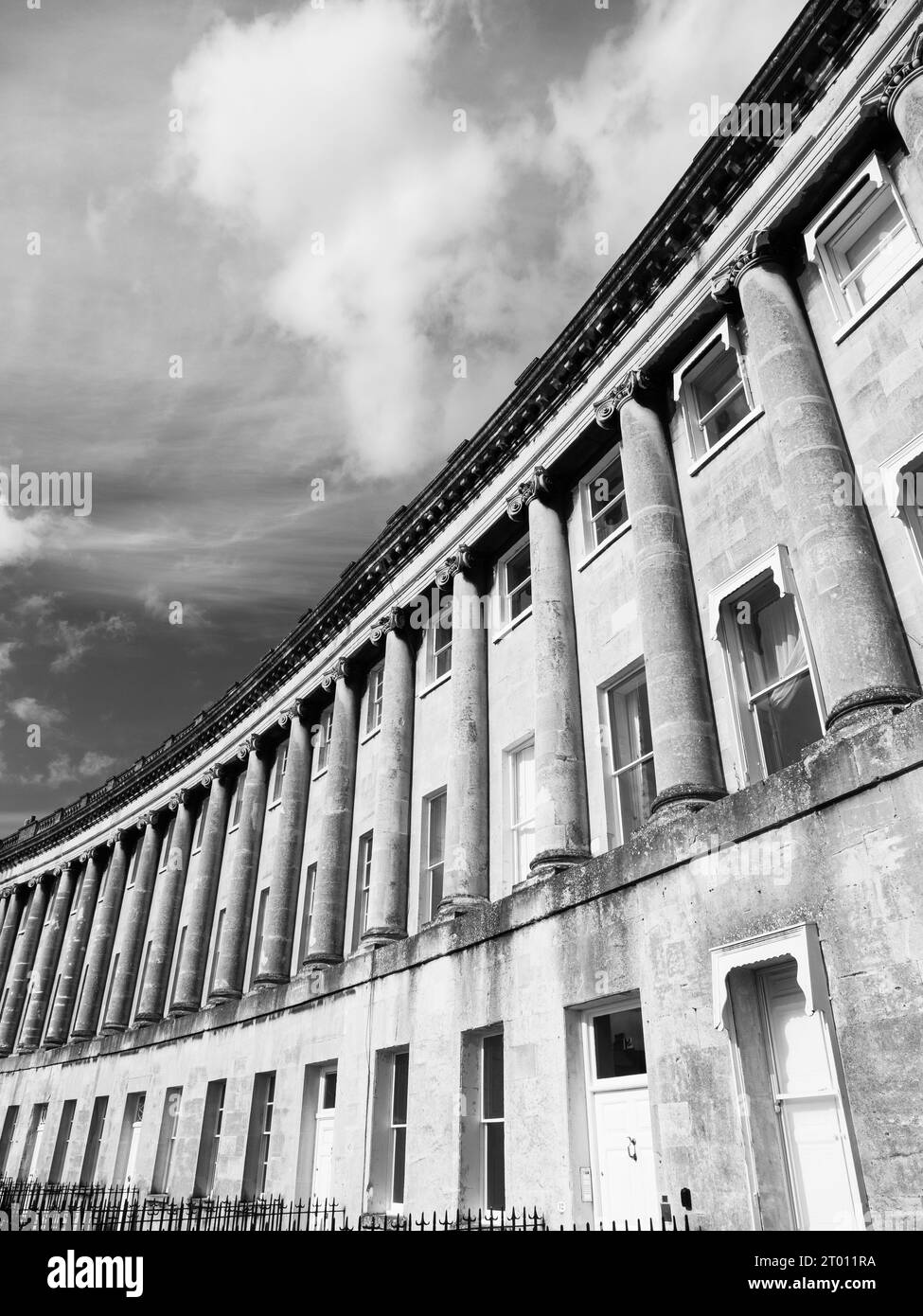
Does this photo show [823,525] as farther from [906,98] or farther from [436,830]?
[436,830]

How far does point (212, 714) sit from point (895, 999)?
86.8 ft

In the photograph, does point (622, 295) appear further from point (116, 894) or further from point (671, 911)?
point (116, 894)

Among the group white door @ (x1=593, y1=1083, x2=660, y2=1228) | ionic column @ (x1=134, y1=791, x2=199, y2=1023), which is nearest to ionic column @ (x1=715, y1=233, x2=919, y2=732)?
white door @ (x1=593, y1=1083, x2=660, y2=1228)

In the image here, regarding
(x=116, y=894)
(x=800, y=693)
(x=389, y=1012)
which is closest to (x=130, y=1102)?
(x=116, y=894)

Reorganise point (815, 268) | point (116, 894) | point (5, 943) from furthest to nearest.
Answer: point (5, 943) → point (116, 894) → point (815, 268)

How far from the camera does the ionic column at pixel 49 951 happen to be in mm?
36500

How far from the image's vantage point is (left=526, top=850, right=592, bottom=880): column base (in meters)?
12.6

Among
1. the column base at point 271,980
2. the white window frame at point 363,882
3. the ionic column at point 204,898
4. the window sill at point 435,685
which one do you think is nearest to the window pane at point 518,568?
the window sill at point 435,685

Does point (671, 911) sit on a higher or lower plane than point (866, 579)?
lower

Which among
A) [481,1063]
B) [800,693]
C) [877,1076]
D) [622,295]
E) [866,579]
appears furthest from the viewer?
[622,295]

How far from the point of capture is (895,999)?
735cm

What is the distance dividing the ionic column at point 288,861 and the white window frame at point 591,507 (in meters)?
12.0
